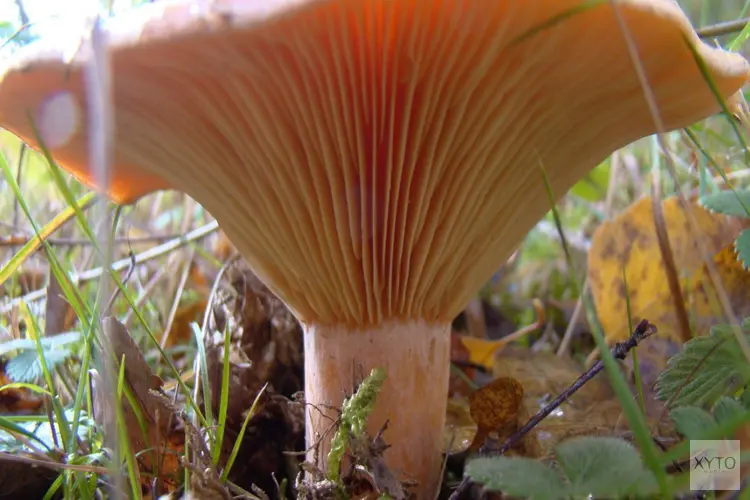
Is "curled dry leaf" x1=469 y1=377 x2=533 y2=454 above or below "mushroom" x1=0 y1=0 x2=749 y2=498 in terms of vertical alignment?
below

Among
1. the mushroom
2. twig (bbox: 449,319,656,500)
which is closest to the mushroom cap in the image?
the mushroom

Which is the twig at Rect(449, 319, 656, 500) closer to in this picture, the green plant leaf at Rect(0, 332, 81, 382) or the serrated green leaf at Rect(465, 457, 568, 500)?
the serrated green leaf at Rect(465, 457, 568, 500)

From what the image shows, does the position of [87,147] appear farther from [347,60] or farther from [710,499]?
[710,499]

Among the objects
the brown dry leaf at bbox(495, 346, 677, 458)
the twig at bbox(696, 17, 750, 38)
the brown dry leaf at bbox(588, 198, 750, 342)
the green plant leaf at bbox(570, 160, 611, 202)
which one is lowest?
the brown dry leaf at bbox(495, 346, 677, 458)

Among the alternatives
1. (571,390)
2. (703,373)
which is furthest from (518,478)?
(703,373)

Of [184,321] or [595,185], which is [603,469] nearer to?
[184,321]

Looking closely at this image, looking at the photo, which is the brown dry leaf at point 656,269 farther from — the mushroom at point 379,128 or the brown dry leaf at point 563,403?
the mushroom at point 379,128
